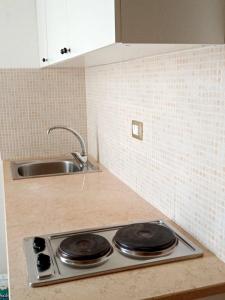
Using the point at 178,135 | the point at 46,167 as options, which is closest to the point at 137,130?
the point at 178,135

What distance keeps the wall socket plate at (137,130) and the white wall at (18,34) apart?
3.64 ft

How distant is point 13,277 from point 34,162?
150 cm

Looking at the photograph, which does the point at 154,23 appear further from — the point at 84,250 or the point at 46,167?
the point at 46,167

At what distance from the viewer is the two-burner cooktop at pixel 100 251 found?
104 centimetres

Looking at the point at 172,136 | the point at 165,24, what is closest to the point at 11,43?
the point at 172,136

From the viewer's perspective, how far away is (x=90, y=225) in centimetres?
139

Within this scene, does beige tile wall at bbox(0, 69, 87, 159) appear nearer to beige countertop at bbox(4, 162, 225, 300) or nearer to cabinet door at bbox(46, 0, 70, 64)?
beige countertop at bbox(4, 162, 225, 300)

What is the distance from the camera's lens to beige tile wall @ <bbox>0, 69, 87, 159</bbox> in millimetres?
2502

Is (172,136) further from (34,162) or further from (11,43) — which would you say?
(11,43)

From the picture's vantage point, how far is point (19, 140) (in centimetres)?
256

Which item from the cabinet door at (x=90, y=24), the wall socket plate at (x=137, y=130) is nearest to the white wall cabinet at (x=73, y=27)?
the cabinet door at (x=90, y=24)

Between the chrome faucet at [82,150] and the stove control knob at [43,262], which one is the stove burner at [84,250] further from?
the chrome faucet at [82,150]

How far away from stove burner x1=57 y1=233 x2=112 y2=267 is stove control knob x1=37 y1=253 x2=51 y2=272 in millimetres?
47

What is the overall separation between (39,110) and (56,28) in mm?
905
